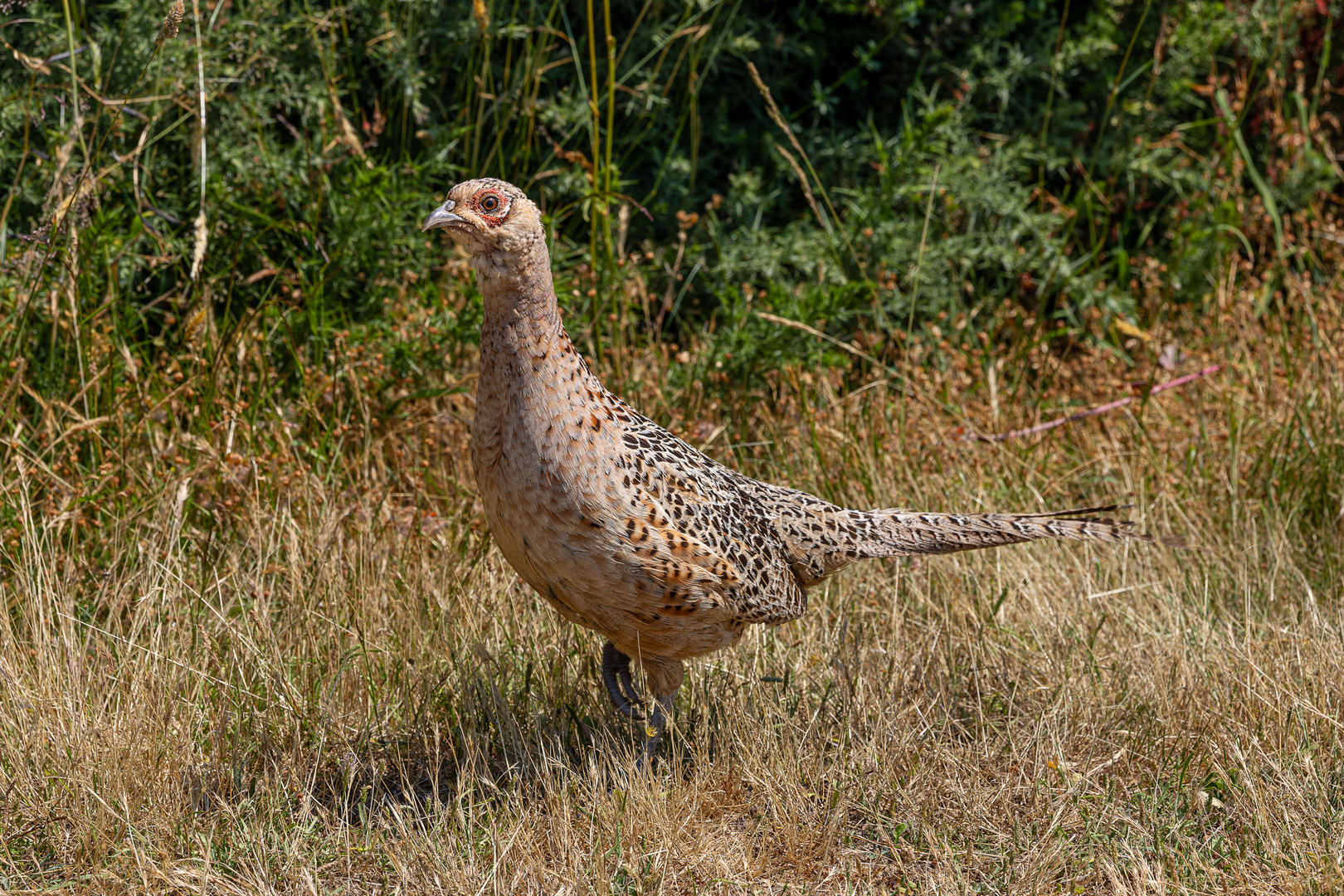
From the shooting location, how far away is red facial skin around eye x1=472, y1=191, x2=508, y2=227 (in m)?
3.21

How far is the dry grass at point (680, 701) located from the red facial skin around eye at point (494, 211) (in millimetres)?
1448

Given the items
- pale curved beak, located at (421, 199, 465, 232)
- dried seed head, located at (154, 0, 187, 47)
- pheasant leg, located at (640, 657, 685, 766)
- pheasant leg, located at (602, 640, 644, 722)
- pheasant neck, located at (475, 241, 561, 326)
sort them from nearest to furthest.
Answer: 1. pale curved beak, located at (421, 199, 465, 232)
2. pheasant neck, located at (475, 241, 561, 326)
3. dried seed head, located at (154, 0, 187, 47)
4. pheasant leg, located at (640, 657, 685, 766)
5. pheasant leg, located at (602, 640, 644, 722)

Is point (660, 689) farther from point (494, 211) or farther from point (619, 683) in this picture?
point (494, 211)

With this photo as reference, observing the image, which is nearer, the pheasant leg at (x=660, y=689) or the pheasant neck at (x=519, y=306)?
the pheasant neck at (x=519, y=306)

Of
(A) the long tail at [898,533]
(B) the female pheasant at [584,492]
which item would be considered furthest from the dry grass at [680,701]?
(B) the female pheasant at [584,492]

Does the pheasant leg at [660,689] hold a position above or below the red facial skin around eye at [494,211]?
below

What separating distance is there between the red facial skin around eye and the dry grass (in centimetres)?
145

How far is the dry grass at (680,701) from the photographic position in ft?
11.0

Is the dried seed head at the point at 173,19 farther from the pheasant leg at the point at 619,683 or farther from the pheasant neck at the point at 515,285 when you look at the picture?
the pheasant leg at the point at 619,683

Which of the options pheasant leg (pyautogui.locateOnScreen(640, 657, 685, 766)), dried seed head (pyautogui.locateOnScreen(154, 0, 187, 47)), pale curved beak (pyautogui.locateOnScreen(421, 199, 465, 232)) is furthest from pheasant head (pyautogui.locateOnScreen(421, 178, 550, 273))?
pheasant leg (pyautogui.locateOnScreen(640, 657, 685, 766))

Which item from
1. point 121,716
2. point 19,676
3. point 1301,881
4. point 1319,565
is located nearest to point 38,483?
point 19,676

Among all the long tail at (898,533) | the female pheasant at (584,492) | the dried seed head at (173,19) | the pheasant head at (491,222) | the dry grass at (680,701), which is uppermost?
the dried seed head at (173,19)

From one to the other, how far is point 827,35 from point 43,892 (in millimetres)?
5176

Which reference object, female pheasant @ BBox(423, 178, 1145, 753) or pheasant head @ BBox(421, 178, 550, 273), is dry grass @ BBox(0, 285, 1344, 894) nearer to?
female pheasant @ BBox(423, 178, 1145, 753)
